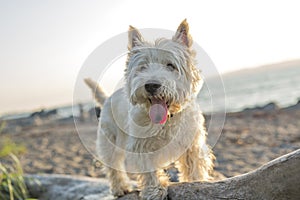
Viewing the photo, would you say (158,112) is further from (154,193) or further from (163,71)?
(154,193)

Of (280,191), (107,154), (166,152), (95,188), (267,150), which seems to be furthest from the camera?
(267,150)

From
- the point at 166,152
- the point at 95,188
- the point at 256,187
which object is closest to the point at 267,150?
the point at 95,188

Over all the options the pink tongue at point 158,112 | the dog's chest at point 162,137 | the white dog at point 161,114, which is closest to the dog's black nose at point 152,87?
the white dog at point 161,114

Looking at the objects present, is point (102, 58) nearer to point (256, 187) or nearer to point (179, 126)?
point (179, 126)

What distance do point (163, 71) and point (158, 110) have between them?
1.11ft

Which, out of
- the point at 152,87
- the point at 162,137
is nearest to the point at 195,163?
the point at 162,137

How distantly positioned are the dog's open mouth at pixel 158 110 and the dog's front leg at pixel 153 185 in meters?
0.58

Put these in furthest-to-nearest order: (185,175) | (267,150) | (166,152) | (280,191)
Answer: (267,150), (185,175), (166,152), (280,191)

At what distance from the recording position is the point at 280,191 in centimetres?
289

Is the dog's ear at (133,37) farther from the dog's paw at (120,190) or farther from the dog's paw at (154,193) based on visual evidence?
the dog's paw at (120,190)

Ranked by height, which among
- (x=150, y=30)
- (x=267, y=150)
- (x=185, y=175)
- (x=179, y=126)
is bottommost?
(x=267, y=150)

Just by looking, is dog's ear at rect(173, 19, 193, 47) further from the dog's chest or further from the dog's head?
the dog's chest

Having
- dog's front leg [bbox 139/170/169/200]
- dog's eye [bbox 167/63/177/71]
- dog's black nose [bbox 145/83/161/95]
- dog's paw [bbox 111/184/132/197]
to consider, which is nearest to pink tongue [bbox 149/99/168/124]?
dog's black nose [bbox 145/83/161/95]

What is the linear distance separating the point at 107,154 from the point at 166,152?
→ 48.3 inches
